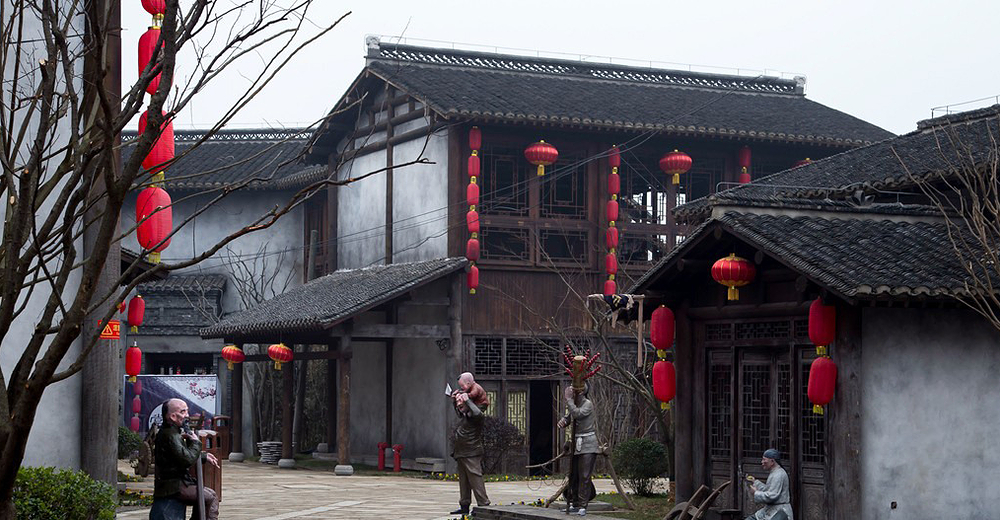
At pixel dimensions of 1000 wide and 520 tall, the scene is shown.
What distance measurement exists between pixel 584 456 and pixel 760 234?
340 cm

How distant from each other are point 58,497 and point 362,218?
1591 cm

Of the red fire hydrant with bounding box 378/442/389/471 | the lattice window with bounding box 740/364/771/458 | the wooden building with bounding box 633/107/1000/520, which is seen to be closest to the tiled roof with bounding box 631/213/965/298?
the wooden building with bounding box 633/107/1000/520

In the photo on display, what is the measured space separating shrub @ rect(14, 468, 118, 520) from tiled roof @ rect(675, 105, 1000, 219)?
6.80 m

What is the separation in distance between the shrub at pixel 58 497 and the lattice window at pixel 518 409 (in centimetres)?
1255

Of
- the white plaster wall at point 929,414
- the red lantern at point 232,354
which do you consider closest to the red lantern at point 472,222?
the red lantern at point 232,354

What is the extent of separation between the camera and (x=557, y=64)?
89.6 feet

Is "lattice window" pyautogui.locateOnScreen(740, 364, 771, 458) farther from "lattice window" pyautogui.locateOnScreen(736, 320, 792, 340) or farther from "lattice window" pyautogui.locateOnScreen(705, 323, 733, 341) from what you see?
"lattice window" pyautogui.locateOnScreen(705, 323, 733, 341)

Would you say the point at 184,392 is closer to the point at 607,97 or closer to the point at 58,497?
the point at 607,97

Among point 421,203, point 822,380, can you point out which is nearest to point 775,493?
point 822,380

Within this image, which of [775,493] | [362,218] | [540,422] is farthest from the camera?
[362,218]

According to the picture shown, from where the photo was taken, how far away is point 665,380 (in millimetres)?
15461

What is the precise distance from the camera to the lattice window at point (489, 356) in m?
23.6

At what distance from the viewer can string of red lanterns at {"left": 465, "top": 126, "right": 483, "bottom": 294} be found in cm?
2294

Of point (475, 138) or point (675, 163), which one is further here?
point (675, 163)
